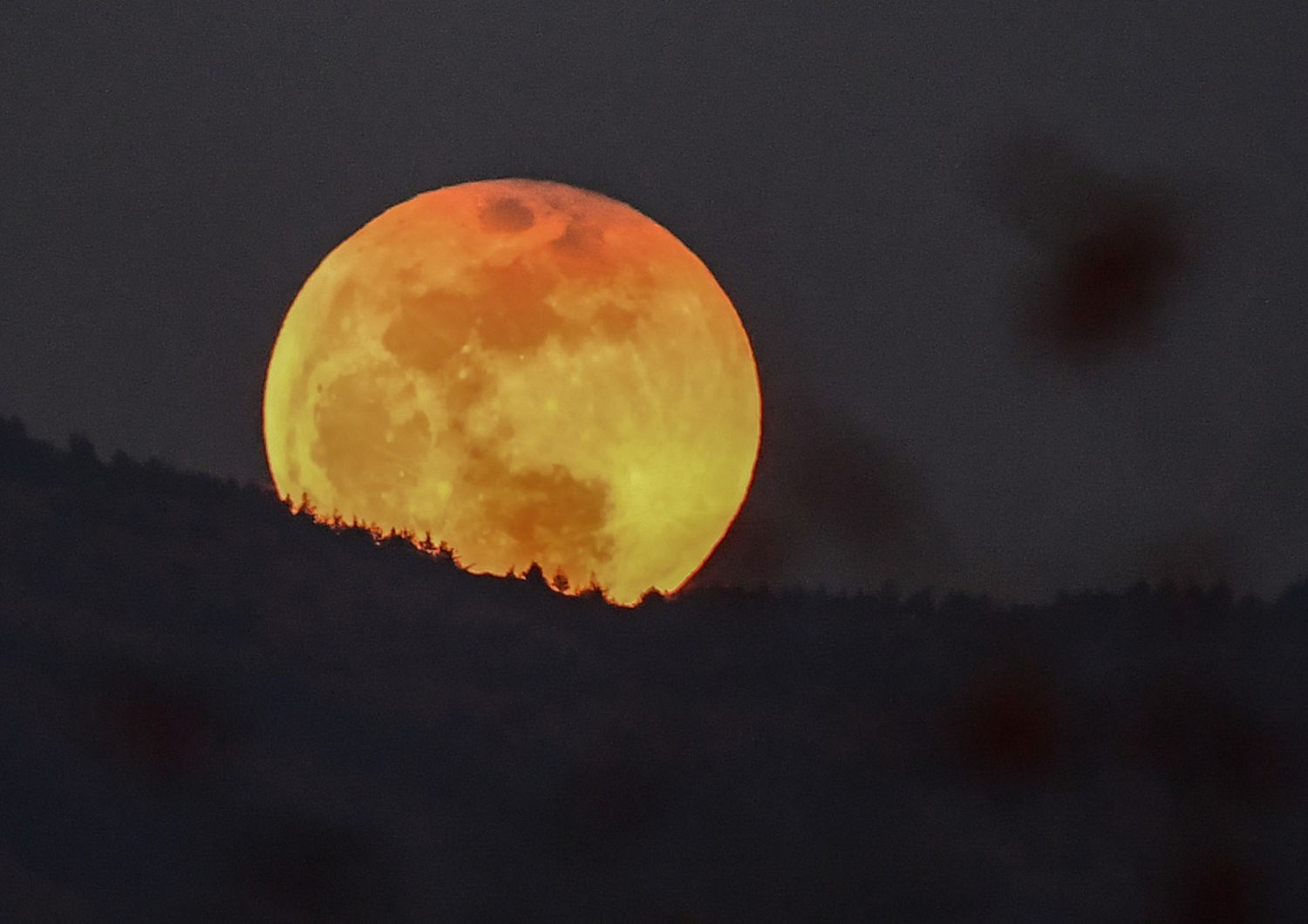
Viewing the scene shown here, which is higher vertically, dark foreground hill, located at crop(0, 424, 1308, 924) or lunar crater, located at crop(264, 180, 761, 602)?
lunar crater, located at crop(264, 180, 761, 602)

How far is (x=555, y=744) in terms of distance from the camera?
28.2 feet

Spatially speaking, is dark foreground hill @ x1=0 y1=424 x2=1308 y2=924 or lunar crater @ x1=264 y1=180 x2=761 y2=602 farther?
lunar crater @ x1=264 y1=180 x2=761 y2=602

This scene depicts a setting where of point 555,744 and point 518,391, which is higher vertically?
point 518,391

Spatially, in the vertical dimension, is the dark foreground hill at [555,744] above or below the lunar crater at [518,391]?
below

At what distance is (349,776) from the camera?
7.90 metres

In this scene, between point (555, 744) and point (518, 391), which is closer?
point (555, 744)

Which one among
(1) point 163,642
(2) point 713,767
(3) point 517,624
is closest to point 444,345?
(3) point 517,624

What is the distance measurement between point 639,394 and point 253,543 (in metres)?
2.44

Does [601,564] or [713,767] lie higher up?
[601,564]

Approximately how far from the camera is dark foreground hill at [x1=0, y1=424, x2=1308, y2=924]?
7.25 m

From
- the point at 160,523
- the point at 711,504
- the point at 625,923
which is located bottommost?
the point at 625,923

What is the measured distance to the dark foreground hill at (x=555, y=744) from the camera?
725cm

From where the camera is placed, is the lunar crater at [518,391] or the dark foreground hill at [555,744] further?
the lunar crater at [518,391]

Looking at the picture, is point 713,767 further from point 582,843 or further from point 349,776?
point 349,776
